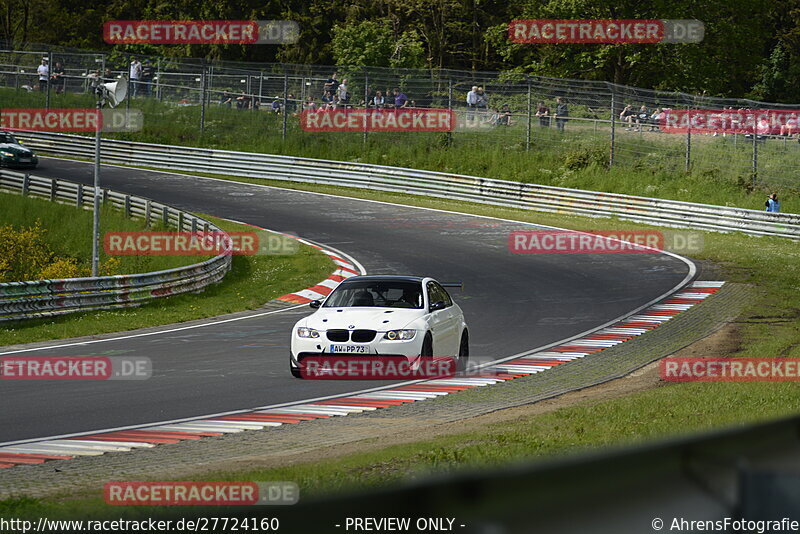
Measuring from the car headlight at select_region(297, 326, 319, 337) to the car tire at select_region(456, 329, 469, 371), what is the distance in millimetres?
2621

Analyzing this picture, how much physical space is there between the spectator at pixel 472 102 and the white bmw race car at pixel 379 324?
28.3 m

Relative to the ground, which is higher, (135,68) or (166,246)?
(135,68)

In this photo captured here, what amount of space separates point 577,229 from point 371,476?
84.7 feet

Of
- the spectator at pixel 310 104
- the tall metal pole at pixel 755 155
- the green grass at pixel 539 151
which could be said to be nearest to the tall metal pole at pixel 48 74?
the green grass at pixel 539 151

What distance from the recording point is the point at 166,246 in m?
31.1

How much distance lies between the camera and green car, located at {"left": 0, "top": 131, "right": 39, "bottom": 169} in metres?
45.0

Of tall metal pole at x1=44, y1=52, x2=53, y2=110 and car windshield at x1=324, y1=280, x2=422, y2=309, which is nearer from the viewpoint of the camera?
car windshield at x1=324, y1=280, x2=422, y2=309

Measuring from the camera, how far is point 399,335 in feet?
44.9

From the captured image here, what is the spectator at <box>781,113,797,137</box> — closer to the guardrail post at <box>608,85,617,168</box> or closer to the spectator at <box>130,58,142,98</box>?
the guardrail post at <box>608,85,617,168</box>

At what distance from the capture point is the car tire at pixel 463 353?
15.5 meters

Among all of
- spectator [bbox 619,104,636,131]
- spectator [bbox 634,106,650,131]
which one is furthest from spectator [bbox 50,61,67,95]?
spectator [bbox 634,106,650,131]

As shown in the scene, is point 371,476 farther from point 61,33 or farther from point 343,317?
point 61,33

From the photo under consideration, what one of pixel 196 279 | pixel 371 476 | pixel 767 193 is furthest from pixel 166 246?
pixel 371 476

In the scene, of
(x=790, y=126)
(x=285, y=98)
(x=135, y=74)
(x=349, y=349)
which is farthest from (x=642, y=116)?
(x=349, y=349)
